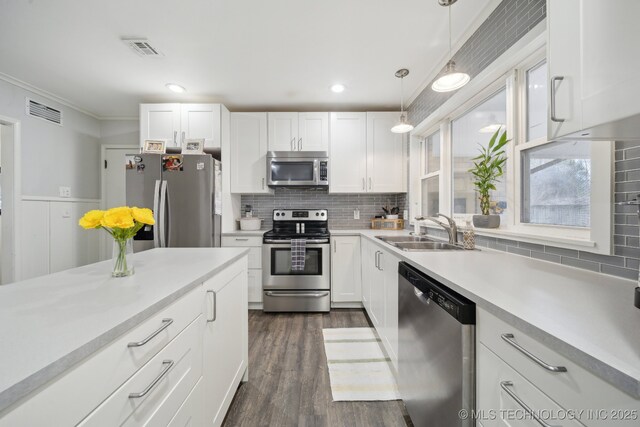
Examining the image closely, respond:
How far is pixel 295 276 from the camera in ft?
9.70

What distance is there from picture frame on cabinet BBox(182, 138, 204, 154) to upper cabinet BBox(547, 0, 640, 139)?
311 centimetres

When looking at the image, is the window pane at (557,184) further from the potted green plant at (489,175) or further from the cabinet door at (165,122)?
the cabinet door at (165,122)

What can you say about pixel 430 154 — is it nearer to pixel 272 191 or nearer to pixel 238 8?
pixel 272 191

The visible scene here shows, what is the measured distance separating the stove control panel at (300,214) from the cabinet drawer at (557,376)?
9.07ft

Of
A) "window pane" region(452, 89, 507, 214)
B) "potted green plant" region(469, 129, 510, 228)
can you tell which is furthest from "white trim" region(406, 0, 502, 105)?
"potted green plant" region(469, 129, 510, 228)

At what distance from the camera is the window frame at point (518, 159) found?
3.37ft

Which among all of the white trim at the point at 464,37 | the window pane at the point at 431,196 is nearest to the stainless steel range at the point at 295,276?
the window pane at the point at 431,196

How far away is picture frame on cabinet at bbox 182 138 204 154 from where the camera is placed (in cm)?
304

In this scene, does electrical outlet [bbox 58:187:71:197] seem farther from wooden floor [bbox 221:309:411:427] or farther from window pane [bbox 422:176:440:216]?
window pane [bbox 422:176:440:216]

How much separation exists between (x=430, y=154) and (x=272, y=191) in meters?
2.02

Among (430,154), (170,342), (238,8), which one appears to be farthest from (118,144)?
(430,154)

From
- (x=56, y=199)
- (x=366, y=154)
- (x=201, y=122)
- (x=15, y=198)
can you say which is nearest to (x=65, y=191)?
(x=56, y=199)

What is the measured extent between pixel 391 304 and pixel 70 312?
1.69 metres

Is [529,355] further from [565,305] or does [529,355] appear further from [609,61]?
[609,61]
